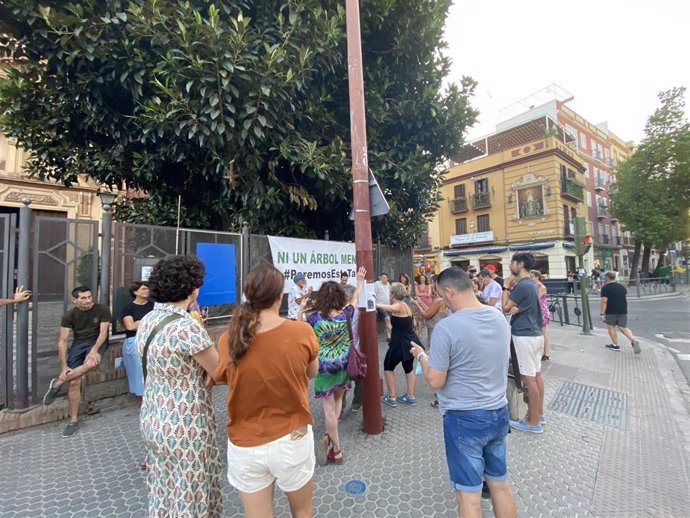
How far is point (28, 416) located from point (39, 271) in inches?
69.3

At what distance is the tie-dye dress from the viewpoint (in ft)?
10.7

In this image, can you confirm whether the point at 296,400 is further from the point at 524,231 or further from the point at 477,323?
the point at 524,231

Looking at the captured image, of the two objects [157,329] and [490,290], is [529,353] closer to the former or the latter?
[490,290]

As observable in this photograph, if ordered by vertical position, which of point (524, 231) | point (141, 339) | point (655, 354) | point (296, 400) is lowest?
point (655, 354)

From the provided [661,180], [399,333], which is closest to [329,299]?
[399,333]

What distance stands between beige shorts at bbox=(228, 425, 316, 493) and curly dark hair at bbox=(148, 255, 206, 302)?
89 cm

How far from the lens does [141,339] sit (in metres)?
1.90

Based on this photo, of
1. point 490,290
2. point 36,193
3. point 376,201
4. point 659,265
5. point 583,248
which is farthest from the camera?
point 659,265

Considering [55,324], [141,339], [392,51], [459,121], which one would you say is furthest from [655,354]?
[55,324]

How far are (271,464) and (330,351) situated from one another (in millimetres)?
1604

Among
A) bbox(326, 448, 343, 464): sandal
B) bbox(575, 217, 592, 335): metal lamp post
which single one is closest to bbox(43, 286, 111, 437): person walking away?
bbox(326, 448, 343, 464): sandal

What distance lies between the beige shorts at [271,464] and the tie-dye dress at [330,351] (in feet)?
4.75

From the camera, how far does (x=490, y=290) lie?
259 inches

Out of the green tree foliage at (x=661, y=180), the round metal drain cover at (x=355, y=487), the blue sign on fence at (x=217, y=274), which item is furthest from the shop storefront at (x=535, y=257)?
the round metal drain cover at (x=355, y=487)
